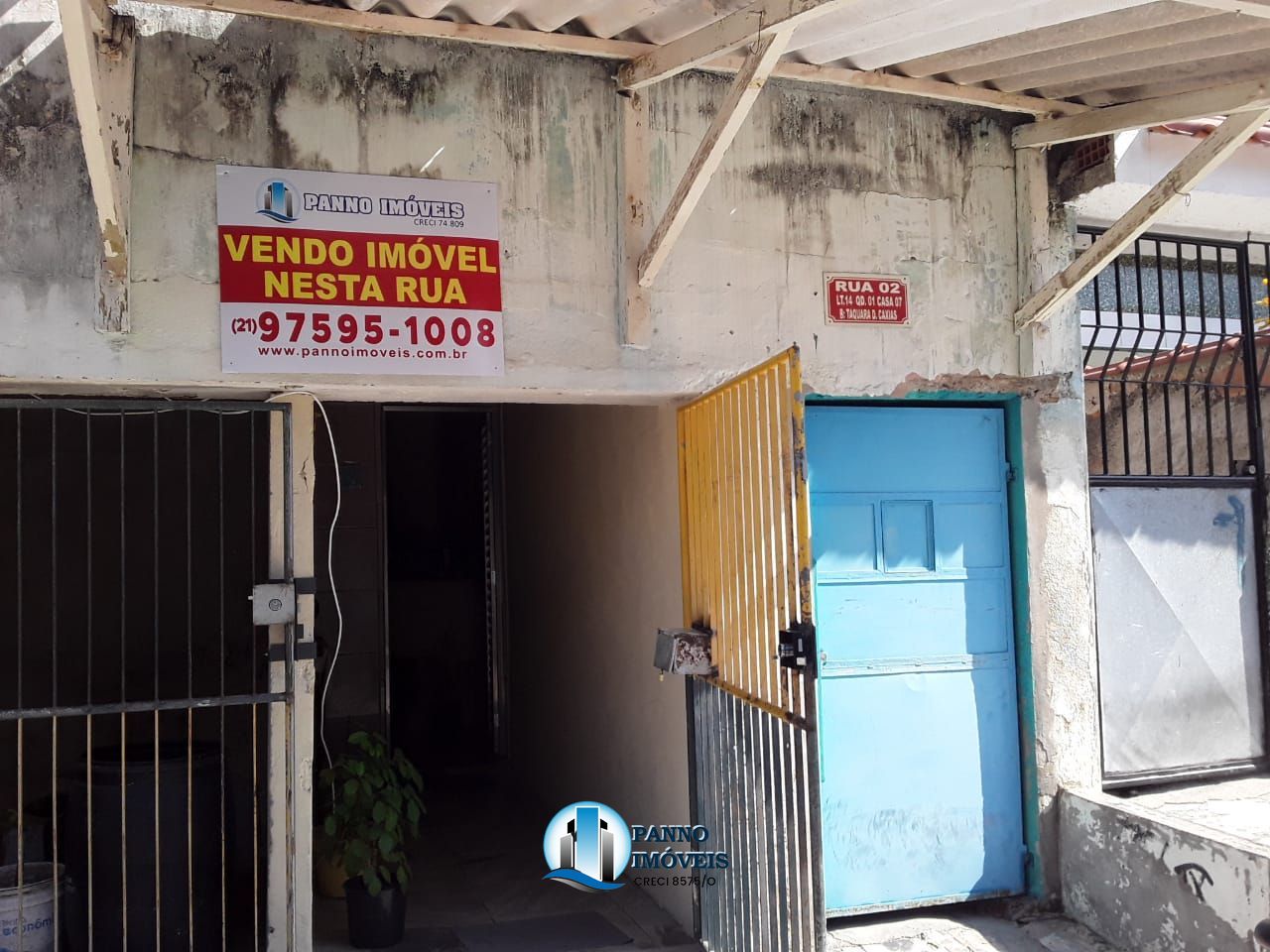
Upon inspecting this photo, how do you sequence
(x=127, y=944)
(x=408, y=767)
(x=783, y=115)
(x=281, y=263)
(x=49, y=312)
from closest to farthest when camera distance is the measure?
(x=49, y=312) → (x=281, y=263) → (x=127, y=944) → (x=783, y=115) → (x=408, y=767)

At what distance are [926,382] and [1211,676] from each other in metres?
2.07

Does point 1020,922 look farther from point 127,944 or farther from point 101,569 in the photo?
point 101,569

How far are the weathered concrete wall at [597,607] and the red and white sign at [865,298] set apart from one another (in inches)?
32.8

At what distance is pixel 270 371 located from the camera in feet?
11.5

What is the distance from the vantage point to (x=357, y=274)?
363 centimetres

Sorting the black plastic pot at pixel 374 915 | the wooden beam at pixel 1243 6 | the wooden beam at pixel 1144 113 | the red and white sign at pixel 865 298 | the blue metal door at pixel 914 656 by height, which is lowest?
the black plastic pot at pixel 374 915

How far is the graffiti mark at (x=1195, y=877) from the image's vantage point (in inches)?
145

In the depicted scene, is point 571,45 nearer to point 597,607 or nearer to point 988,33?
point 988,33

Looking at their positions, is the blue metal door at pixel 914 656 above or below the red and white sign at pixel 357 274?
below

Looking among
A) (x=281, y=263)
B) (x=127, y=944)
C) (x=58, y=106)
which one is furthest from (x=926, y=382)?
(x=127, y=944)

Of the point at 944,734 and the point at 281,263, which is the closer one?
the point at 281,263

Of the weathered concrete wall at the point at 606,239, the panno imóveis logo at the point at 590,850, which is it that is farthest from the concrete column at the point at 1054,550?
the panno imóveis logo at the point at 590,850

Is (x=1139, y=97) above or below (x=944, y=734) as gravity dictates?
above

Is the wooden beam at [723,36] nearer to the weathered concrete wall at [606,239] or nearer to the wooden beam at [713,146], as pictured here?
the wooden beam at [713,146]
